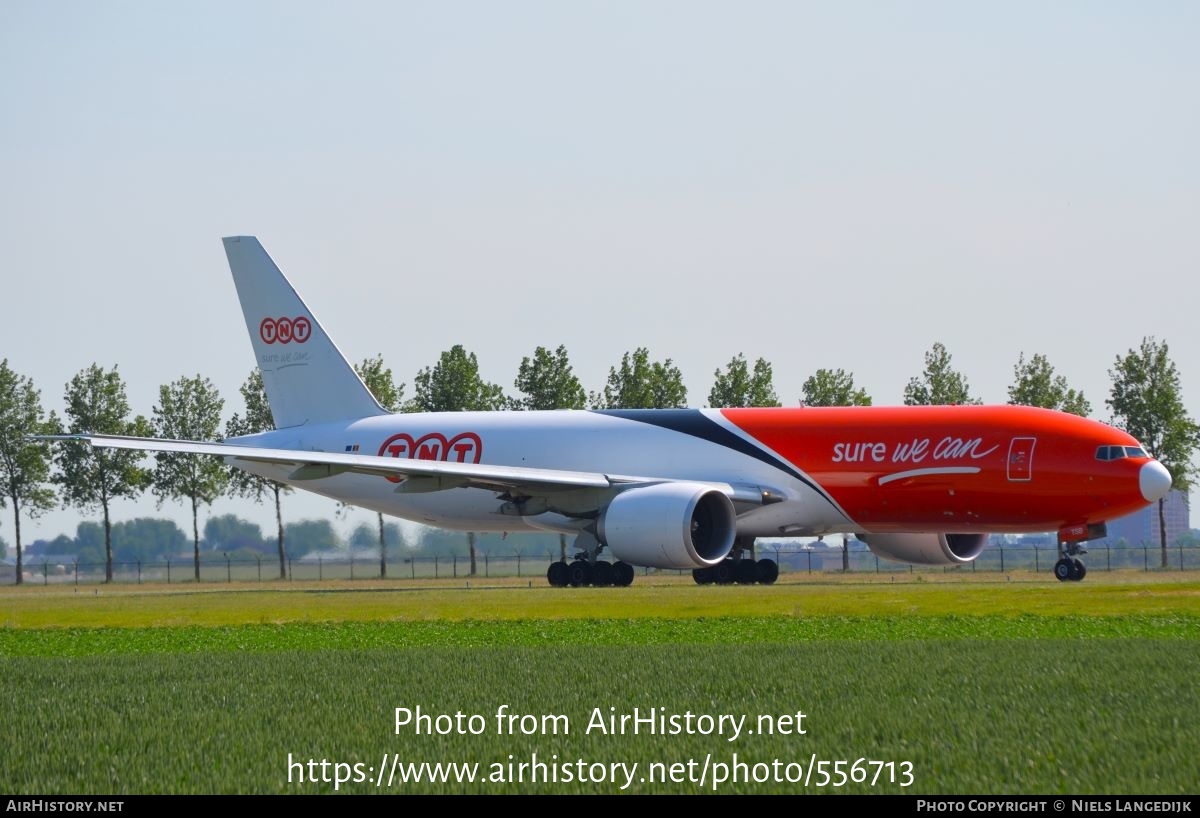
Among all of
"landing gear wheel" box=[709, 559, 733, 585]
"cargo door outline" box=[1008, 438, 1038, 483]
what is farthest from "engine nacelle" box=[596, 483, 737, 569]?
"cargo door outline" box=[1008, 438, 1038, 483]

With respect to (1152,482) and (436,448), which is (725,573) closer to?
(436,448)

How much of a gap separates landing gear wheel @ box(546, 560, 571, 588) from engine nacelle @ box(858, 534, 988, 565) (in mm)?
6959

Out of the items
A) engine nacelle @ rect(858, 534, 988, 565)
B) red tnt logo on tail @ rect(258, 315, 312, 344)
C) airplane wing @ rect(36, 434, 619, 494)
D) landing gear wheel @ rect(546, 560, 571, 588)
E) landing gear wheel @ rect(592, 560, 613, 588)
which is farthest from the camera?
red tnt logo on tail @ rect(258, 315, 312, 344)

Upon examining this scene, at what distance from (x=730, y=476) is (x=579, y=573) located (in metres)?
3.98

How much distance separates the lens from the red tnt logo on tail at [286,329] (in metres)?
44.7

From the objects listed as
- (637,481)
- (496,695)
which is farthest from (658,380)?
(496,695)

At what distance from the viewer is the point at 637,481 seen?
3706cm

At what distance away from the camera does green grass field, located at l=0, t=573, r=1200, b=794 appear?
34.8 feet

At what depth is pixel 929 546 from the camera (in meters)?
39.4

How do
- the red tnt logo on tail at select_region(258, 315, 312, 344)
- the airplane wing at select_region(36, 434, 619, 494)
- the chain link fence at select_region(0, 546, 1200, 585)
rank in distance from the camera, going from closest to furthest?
1. the airplane wing at select_region(36, 434, 619, 494)
2. the red tnt logo on tail at select_region(258, 315, 312, 344)
3. the chain link fence at select_region(0, 546, 1200, 585)

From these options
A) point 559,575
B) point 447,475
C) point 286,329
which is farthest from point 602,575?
point 286,329

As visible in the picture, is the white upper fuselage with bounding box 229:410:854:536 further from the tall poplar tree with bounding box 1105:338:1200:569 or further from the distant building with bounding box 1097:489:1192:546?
the distant building with bounding box 1097:489:1192:546

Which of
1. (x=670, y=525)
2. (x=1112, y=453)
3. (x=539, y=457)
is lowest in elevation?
(x=670, y=525)
